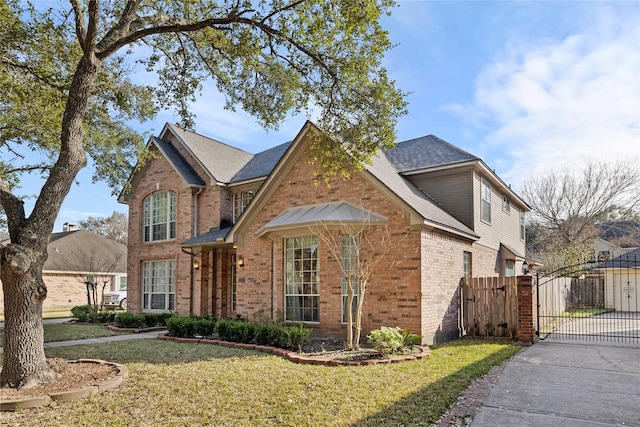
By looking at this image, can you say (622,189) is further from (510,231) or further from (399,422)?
(399,422)

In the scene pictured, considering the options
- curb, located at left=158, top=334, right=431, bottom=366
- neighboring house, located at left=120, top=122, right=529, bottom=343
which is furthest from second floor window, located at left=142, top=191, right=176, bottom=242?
curb, located at left=158, top=334, right=431, bottom=366

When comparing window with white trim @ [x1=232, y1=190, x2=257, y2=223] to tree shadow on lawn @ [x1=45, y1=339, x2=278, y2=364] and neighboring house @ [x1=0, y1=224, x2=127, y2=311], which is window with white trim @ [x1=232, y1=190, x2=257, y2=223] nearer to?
tree shadow on lawn @ [x1=45, y1=339, x2=278, y2=364]

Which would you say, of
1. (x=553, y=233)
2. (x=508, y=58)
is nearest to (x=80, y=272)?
(x=508, y=58)

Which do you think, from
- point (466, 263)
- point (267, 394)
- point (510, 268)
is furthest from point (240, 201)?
point (267, 394)

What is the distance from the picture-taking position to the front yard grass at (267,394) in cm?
550

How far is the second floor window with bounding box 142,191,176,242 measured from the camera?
64.9ft

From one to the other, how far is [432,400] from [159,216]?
1695cm

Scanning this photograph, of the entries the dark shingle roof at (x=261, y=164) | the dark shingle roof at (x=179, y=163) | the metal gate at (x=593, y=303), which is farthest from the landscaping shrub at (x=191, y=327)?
the metal gate at (x=593, y=303)

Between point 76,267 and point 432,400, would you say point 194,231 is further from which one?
point 76,267

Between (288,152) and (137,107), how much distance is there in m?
4.35

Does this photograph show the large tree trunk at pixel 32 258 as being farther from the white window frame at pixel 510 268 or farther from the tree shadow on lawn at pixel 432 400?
the white window frame at pixel 510 268

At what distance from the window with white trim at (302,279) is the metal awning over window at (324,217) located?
72 cm

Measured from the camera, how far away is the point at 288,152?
43.6 feet

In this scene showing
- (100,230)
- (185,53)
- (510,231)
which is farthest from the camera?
(100,230)
